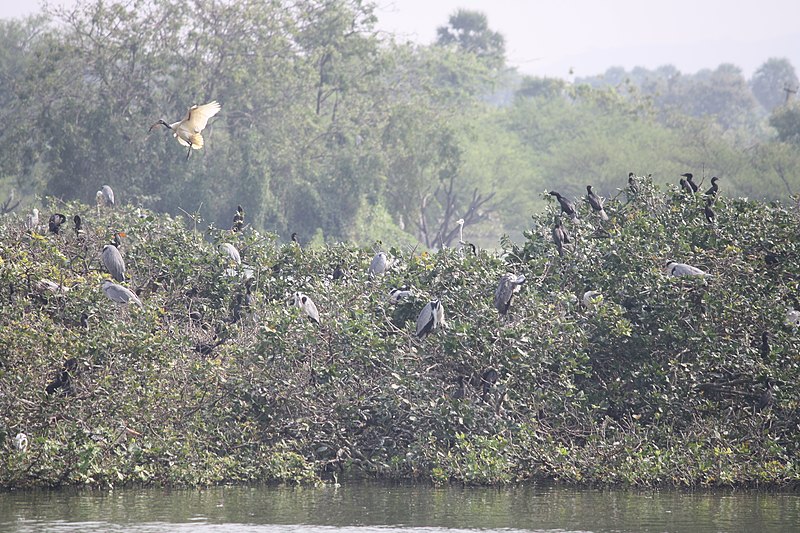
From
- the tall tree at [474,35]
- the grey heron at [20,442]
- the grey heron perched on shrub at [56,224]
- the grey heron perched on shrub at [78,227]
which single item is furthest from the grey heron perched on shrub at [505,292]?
the tall tree at [474,35]

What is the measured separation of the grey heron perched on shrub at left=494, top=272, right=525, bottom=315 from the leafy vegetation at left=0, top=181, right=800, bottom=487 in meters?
0.15

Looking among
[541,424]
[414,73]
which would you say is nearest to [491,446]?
[541,424]

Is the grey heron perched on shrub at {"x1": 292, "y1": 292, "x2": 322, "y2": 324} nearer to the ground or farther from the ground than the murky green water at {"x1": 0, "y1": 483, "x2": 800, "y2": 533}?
farther from the ground

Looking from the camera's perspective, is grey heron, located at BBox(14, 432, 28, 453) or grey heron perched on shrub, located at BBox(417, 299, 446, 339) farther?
grey heron perched on shrub, located at BBox(417, 299, 446, 339)

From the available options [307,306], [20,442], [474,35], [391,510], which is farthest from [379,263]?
[474,35]

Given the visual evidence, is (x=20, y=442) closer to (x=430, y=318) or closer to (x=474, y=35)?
(x=430, y=318)

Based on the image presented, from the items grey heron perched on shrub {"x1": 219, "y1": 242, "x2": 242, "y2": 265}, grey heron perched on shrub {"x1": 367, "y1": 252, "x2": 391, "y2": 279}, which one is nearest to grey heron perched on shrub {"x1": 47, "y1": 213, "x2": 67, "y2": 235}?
grey heron perched on shrub {"x1": 219, "y1": 242, "x2": 242, "y2": 265}

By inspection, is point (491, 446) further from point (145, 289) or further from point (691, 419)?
point (145, 289)

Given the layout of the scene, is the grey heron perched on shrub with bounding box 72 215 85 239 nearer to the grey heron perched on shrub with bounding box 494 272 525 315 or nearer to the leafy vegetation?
the leafy vegetation

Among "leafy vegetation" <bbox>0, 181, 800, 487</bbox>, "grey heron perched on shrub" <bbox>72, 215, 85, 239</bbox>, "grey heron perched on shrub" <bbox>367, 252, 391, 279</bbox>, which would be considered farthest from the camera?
"grey heron perched on shrub" <bbox>367, 252, 391, 279</bbox>

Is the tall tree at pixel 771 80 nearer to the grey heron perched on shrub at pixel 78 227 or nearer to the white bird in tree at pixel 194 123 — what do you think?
the white bird in tree at pixel 194 123

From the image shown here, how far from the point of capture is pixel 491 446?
10.2 m

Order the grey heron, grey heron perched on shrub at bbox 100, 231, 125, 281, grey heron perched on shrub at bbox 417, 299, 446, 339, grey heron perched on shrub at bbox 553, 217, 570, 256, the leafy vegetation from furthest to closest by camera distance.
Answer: grey heron perched on shrub at bbox 100, 231, 125, 281 → grey heron perched on shrub at bbox 553, 217, 570, 256 → grey heron perched on shrub at bbox 417, 299, 446, 339 → the leafy vegetation → the grey heron

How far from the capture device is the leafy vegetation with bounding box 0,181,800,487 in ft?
33.5
